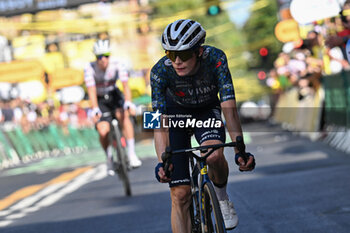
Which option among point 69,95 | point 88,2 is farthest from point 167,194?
point 69,95

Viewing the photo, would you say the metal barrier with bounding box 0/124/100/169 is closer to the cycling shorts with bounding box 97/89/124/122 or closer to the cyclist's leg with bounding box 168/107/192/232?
the cycling shorts with bounding box 97/89/124/122

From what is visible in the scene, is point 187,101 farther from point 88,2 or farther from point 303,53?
point 88,2

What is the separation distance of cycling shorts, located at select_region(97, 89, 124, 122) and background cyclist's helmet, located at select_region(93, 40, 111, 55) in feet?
2.20

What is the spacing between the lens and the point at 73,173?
56.3 feet

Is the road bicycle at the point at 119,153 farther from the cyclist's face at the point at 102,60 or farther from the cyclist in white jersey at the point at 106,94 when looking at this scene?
the cyclist's face at the point at 102,60

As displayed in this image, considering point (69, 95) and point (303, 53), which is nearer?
point (303, 53)

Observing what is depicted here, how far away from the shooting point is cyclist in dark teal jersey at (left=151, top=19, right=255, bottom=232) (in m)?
5.32

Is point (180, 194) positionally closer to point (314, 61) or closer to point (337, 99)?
point (337, 99)

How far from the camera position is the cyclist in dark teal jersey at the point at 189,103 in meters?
5.32

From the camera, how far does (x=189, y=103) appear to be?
19.2 ft

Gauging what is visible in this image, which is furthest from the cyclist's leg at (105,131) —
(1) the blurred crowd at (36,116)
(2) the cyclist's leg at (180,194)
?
(1) the blurred crowd at (36,116)

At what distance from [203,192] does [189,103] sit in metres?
0.76

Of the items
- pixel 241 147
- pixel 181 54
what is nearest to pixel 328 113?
pixel 181 54

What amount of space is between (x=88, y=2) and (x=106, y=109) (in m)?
18.0
